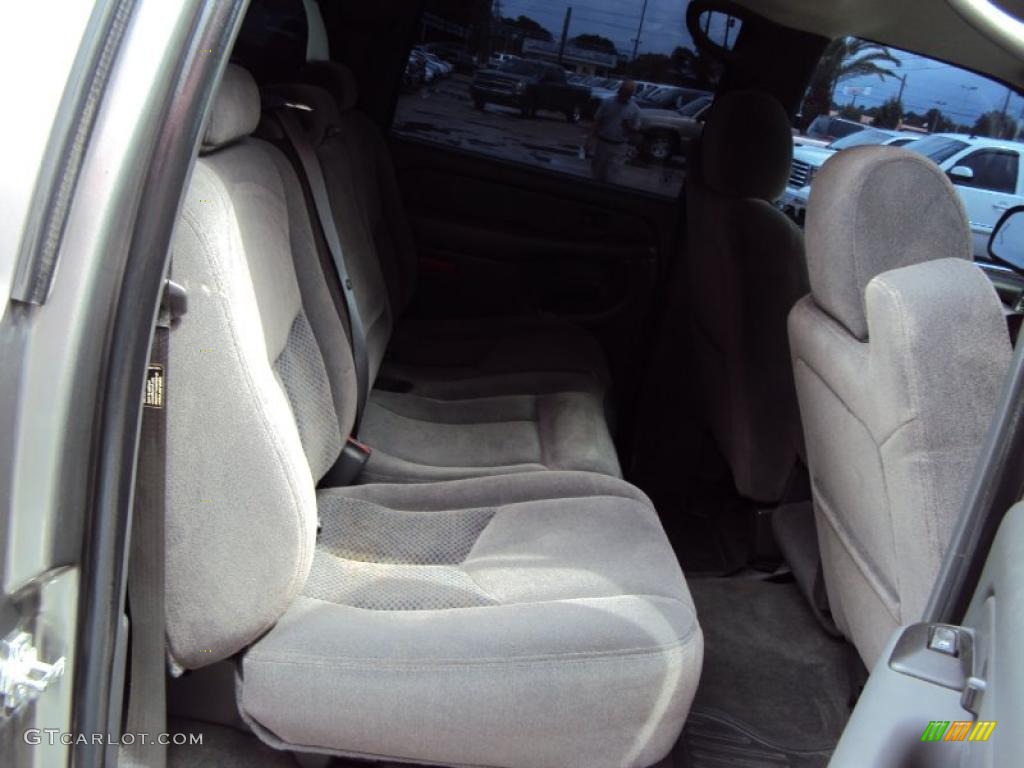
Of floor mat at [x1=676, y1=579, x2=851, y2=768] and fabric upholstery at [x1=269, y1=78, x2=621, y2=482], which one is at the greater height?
fabric upholstery at [x1=269, y1=78, x2=621, y2=482]

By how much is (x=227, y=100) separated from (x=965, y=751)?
1.10 metres

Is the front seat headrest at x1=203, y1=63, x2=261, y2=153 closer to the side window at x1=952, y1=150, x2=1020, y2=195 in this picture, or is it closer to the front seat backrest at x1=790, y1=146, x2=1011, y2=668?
the front seat backrest at x1=790, y1=146, x2=1011, y2=668

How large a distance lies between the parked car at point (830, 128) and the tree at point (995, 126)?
0.35 m

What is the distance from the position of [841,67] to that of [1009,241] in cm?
72

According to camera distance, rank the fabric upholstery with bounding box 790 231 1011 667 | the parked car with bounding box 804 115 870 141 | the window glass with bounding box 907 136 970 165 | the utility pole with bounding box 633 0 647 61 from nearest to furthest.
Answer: the fabric upholstery with bounding box 790 231 1011 667
the window glass with bounding box 907 136 970 165
the parked car with bounding box 804 115 870 141
the utility pole with bounding box 633 0 647 61

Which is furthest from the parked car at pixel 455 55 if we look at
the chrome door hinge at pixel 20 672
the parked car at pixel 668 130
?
the chrome door hinge at pixel 20 672

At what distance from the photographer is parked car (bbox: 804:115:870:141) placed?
2.40 meters

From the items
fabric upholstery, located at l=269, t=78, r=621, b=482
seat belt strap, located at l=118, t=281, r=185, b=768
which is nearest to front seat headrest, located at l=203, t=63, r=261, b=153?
seat belt strap, located at l=118, t=281, r=185, b=768

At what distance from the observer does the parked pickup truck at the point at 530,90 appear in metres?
2.82

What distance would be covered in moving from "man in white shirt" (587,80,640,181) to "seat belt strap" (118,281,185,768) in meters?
1.94

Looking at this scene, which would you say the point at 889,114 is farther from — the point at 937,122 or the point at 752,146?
the point at 752,146

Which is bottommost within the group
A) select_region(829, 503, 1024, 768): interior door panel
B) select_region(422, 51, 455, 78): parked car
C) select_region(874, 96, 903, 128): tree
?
select_region(829, 503, 1024, 768): interior door panel
